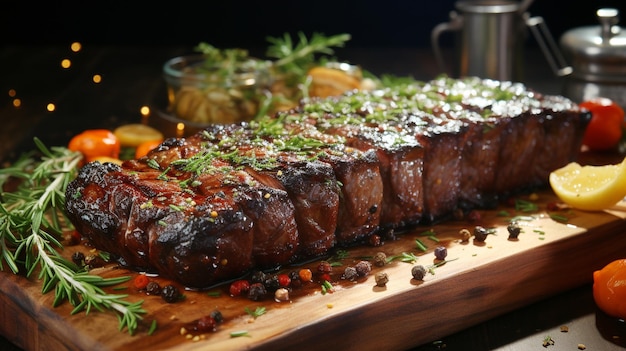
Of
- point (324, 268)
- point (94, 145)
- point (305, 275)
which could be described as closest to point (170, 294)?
point (305, 275)

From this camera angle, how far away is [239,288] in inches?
140

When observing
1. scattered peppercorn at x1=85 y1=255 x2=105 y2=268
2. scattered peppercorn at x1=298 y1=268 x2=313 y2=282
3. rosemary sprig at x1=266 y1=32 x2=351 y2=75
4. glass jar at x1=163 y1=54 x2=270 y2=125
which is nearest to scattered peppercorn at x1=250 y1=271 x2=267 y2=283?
scattered peppercorn at x1=298 y1=268 x2=313 y2=282

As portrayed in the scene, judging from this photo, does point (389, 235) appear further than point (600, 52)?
No

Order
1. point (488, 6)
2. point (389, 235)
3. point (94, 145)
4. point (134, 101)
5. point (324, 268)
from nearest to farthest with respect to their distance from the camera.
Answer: point (324, 268) < point (389, 235) < point (94, 145) < point (488, 6) < point (134, 101)

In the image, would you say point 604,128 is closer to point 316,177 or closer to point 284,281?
point 316,177

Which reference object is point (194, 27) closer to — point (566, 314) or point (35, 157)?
point (35, 157)

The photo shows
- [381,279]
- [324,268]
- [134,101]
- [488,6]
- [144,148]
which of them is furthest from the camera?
[134,101]

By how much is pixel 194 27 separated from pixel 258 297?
5.64 m

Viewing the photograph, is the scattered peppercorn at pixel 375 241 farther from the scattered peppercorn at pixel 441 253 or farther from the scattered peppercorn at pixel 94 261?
the scattered peppercorn at pixel 94 261

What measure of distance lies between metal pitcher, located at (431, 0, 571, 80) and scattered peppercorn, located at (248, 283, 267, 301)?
12.5 feet

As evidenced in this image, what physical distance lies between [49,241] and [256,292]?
109 cm

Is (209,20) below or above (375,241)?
below

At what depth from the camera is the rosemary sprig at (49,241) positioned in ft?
11.1

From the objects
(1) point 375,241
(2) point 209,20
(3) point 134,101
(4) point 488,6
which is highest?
(4) point 488,6
